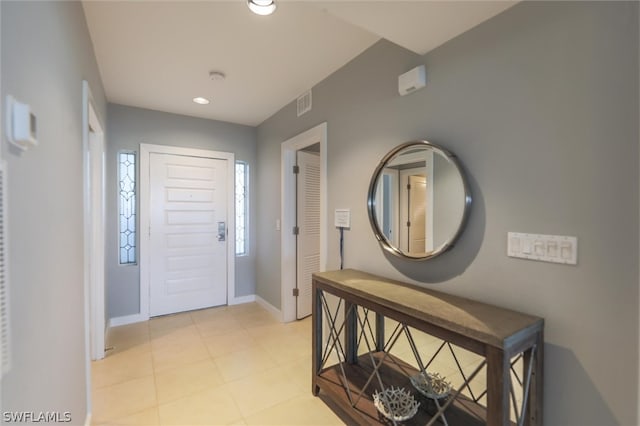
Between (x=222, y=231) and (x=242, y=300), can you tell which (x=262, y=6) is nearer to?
(x=222, y=231)

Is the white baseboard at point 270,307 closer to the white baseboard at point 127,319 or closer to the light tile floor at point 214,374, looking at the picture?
the light tile floor at point 214,374

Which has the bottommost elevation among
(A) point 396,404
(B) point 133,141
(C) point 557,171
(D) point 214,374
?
(D) point 214,374

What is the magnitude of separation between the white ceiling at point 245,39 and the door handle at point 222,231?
1530 millimetres

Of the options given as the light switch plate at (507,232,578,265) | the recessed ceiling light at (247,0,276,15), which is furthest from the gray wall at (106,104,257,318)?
the light switch plate at (507,232,578,265)

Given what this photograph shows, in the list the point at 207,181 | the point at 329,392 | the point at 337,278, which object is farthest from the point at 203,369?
the point at 207,181

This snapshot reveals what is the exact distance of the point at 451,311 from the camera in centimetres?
129

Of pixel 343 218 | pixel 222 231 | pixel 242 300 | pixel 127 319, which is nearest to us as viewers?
pixel 343 218

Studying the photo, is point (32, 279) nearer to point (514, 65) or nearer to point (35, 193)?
point (35, 193)

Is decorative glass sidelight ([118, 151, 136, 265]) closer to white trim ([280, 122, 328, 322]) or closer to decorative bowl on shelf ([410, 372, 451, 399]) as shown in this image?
white trim ([280, 122, 328, 322])

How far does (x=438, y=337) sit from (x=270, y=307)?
2663 millimetres

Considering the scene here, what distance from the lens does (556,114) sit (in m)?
1.19

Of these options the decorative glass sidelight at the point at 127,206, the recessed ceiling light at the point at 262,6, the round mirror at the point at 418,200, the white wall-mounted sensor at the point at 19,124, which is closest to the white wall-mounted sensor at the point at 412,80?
the round mirror at the point at 418,200

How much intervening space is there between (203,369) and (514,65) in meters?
2.81

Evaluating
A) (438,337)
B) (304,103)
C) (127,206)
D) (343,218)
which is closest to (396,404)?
(438,337)
